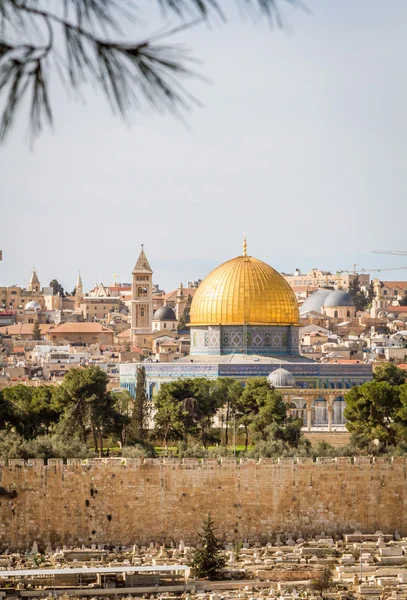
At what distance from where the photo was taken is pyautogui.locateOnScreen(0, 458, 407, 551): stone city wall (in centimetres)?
3516

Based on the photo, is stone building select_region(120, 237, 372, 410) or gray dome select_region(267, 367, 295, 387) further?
stone building select_region(120, 237, 372, 410)

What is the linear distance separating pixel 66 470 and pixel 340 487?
247 inches

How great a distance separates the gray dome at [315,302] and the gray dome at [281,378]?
8191 cm

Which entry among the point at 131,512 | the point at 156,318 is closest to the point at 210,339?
the point at 131,512

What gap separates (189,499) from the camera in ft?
118

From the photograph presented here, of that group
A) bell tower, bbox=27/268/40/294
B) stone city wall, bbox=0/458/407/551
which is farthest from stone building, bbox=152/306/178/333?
stone city wall, bbox=0/458/407/551

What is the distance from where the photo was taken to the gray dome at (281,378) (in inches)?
2355

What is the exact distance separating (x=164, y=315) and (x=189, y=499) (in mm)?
101375

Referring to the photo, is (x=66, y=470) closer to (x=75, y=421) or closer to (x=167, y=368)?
(x=75, y=421)

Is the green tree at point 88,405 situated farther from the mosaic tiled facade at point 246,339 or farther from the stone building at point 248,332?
the mosaic tiled facade at point 246,339

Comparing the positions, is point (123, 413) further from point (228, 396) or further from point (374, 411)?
point (374, 411)

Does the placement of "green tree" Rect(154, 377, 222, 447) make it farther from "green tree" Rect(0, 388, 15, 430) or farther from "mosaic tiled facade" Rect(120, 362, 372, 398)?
"mosaic tiled facade" Rect(120, 362, 372, 398)

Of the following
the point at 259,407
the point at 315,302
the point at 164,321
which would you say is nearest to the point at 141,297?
the point at 164,321

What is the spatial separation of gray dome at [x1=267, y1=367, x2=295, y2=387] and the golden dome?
3727 millimetres
